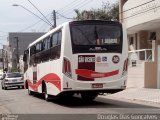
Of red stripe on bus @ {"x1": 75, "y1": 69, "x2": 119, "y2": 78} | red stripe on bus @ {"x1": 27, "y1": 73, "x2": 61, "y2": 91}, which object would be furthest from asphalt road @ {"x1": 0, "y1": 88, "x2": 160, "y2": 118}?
red stripe on bus @ {"x1": 75, "y1": 69, "x2": 119, "y2": 78}

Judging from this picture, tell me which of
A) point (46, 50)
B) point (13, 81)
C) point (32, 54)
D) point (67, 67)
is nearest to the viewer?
point (67, 67)

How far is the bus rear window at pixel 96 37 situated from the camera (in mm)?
17969

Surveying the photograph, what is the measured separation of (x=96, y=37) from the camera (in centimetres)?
1823

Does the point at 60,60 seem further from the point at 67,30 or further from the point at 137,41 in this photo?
the point at 137,41

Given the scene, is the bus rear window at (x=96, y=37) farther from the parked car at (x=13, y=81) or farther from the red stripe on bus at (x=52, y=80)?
the parked car at (x=13, y=81)

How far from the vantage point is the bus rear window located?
17969mm

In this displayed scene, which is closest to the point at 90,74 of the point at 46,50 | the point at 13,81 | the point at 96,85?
the point at 96,85

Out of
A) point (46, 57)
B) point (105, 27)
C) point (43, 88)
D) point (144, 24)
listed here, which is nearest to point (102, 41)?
point (105, 27)

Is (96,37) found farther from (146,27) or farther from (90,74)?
(146,27)

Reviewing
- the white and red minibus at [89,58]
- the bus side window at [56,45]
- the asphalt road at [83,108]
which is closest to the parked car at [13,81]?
the asphalt road at [83,108]

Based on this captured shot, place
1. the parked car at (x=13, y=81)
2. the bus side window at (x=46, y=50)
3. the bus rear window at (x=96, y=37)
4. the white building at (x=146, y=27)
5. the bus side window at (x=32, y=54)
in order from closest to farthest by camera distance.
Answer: the bus rear window at (x=96, y=37) → the bus side window at (x=46, y=50) → the bus side window at (x=32, y=54) → the white building at (x=146, y=27) → the parked car at (x=13, y=81)

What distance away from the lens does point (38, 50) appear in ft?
78.5

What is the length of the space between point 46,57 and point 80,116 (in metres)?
7.44

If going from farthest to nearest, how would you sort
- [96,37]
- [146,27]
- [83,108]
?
1. [146,27]
2. [96,37]
3. [83,108]
